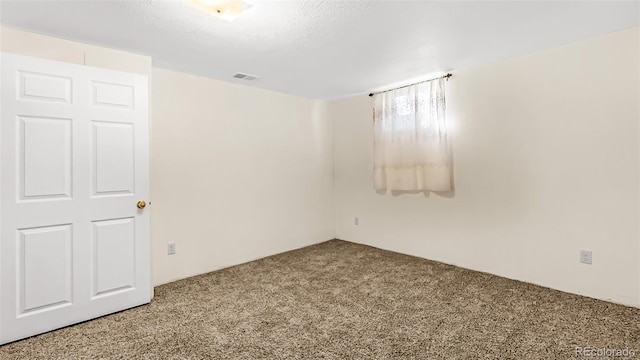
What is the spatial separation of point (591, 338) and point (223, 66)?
11.9 ft

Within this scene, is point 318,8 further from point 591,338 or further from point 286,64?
point 591,338

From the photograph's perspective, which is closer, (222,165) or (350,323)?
(350,323)

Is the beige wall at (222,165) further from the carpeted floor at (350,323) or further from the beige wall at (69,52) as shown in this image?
the carpeted floor at (350,323)

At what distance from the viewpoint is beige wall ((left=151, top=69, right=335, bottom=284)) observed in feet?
10.2

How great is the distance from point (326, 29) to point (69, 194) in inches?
88.0

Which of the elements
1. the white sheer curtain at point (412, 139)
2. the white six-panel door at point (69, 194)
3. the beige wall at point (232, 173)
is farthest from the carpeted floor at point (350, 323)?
the white sheer curtain at point (412, 139)

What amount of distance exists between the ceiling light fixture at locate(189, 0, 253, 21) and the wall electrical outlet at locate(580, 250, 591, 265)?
3.29 m

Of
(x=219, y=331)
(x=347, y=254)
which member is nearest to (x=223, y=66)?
(x=219, y=331)

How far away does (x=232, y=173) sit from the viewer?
11.9 ft

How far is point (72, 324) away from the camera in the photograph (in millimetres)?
2246

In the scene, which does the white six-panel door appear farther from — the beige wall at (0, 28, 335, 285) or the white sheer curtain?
the white sheer curtain

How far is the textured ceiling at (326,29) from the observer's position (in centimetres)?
198

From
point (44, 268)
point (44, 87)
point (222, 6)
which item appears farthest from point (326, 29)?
point (44, 268)

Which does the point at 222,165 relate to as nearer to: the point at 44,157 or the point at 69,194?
the point at 69,194
